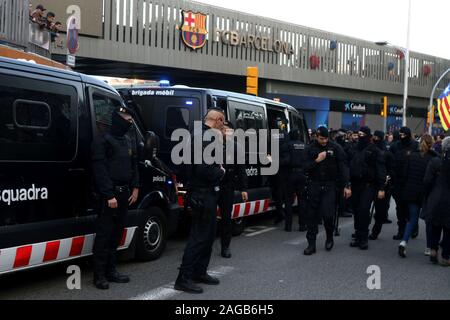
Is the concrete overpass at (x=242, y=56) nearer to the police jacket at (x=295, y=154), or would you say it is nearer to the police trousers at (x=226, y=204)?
the police jacket at (x=295, y=154)

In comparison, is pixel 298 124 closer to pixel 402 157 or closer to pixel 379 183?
pixel 402 157

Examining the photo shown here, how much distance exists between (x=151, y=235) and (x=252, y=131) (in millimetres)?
3155

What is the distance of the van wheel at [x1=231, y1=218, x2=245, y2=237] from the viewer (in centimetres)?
906

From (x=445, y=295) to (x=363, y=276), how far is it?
0.98 meters

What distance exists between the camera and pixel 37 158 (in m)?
5.13

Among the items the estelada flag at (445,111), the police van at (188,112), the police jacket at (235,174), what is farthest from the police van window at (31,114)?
the estelada flag at (445,111)

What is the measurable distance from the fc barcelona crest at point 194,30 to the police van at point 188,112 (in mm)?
20965

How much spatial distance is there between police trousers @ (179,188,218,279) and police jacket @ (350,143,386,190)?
3.36m

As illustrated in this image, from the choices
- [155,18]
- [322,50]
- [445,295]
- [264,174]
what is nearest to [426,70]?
[322,50]

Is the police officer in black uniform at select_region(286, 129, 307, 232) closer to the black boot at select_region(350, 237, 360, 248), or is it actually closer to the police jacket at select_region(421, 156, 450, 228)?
the black boot at select_region(350, 237, 360, 248)

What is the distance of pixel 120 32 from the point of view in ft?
89.1

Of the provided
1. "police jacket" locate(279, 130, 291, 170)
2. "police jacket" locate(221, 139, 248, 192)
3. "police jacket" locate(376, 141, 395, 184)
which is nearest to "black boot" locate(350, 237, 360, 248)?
"police jacket" locate(376, 141, 395, 184)

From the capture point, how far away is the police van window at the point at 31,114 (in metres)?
4.95
